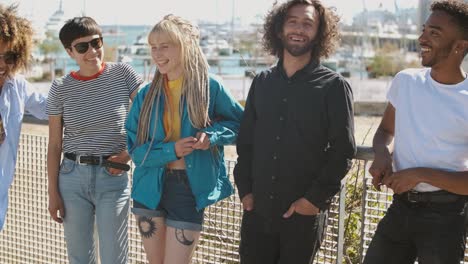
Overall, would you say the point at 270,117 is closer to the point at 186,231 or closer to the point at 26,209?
the point at 186,231

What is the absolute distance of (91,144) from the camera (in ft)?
14.0

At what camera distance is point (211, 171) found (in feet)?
13.1

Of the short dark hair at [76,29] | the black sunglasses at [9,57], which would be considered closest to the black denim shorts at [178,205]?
the short dark hair at [76,29]

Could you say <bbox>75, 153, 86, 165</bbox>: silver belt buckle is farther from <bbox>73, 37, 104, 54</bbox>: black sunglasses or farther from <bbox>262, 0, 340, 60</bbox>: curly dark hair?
<bbox>262, 0, 340, 60</bbox>: curly dark hair

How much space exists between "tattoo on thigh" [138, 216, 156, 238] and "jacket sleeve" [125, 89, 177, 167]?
0.30m

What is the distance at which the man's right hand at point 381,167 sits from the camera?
3.55m

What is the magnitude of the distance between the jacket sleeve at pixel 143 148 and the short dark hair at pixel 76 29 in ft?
1.67

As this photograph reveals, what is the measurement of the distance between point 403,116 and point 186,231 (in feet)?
4.34

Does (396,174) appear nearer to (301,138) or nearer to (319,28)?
(301,138)

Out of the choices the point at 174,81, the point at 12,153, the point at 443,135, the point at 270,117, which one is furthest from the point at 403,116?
the point at 12,153

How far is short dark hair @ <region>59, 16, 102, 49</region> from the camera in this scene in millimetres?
4258

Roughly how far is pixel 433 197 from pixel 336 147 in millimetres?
519

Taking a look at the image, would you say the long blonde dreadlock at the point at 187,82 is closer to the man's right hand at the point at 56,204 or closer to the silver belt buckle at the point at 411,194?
the man's right hand at the point at 56,204

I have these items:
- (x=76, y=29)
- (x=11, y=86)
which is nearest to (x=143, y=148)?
(x=76, y=29)
